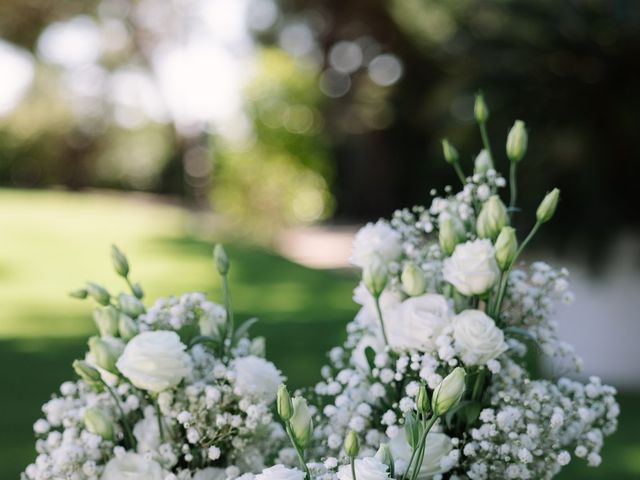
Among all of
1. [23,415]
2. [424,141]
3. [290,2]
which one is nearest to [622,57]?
[23,415]

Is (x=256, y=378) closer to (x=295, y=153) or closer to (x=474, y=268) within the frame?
(x=474, y=268)

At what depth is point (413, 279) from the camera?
3.89 ft

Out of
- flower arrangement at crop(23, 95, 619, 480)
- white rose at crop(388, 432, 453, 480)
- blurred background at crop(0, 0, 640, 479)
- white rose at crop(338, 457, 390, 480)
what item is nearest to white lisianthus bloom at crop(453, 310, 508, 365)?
flower arrangement at crop(23, 95, 619, 480)

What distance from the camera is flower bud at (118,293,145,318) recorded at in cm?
129

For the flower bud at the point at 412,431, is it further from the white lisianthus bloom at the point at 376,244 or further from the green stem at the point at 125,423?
the green stem at the point at 125,423

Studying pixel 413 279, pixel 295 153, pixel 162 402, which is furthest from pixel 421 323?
pixel 295 153

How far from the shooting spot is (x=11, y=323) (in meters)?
6.34

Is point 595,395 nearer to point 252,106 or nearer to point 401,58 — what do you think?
point 252,106

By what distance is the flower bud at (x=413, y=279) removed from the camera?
1.18 m

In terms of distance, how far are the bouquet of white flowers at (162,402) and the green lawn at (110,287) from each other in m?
2.45

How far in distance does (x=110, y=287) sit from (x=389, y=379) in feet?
22.0

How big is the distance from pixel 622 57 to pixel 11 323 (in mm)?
4646

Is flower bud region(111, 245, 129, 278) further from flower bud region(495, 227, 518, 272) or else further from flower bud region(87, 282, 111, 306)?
flower bud region(495, 227, 518, 272)

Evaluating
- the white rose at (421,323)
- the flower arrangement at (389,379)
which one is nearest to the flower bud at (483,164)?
the flower arrangement at (389,379)
